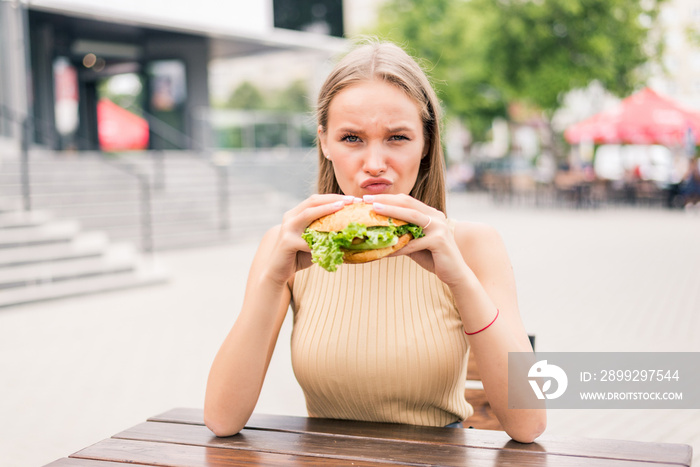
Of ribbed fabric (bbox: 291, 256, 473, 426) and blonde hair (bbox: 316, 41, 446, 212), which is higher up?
blonde hair (bbox: 316, 41, 446, 212)

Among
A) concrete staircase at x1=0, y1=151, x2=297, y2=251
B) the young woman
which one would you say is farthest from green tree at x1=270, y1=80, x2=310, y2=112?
the young woman

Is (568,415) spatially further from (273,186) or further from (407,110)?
(273,186)

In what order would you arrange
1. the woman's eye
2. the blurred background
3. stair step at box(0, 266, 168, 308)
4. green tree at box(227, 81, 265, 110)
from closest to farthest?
the woman's eye
the blurred background
stair step at box(0, 266, 168, 308)
green tree at box(227, 81, 265, 110)

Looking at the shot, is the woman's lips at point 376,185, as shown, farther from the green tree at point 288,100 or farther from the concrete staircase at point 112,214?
the green tree at point 288,100

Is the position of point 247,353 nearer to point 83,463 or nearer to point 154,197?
point 83,463

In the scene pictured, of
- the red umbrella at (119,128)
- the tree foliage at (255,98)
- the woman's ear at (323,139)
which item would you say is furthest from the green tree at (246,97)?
the woman's ear at (323,139)

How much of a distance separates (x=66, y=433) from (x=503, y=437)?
394 centimetres

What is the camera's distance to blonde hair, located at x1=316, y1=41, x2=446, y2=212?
92.6 inches

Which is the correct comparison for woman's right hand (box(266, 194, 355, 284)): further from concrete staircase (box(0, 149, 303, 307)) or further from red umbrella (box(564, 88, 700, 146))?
red umbrella (box(564, 88, 700, 146))

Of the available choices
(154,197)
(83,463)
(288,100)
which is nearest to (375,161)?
(83,463)

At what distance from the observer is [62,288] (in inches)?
385

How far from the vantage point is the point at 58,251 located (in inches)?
418

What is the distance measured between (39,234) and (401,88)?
985 centimetres

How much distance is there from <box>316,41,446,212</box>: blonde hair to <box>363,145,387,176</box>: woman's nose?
0.24 meters
